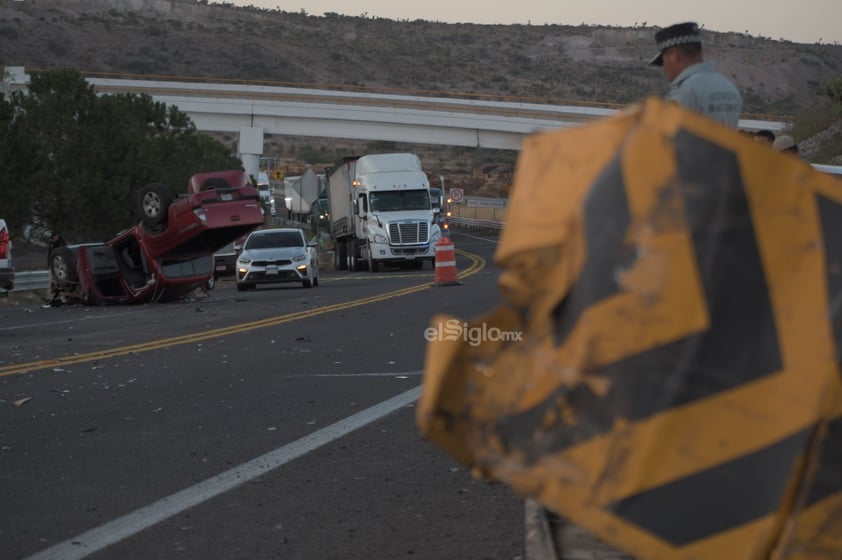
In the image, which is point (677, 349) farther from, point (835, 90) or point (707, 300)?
point (835, 90)

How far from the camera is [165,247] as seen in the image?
77.6ft

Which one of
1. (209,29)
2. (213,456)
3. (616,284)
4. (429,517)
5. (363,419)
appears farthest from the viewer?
(209,29)

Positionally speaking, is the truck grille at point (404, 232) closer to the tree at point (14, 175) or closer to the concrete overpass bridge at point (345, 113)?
the tree at point (14, 175)

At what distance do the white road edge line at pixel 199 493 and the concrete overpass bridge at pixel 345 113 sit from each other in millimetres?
67874

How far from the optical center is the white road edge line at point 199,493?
5.61m

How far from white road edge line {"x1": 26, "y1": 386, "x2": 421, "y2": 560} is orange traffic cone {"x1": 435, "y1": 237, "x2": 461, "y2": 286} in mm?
17736

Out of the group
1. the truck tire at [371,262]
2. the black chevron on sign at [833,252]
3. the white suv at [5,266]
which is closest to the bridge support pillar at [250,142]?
the truck tire at [371,262]

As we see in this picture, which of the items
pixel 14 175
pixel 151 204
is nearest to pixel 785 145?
pixel 151 204

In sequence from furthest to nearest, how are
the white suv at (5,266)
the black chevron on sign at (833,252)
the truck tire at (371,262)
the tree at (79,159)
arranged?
1. the tree at (79,159)
2. the truck tire at (371,262)
3. the white suv at (5,266)
4. the black chevron on sign at (833,252)

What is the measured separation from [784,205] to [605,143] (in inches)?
18.0

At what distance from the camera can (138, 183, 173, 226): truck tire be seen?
23.2 meters

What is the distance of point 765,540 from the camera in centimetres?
324

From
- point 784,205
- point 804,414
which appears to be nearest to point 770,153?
point 784,205

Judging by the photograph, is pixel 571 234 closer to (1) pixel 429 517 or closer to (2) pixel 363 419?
(1) pixel 429 517
